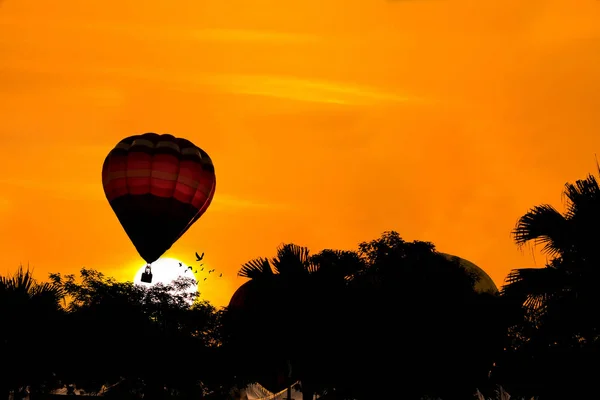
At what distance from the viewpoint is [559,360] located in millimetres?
18141

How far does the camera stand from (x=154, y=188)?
54781mm

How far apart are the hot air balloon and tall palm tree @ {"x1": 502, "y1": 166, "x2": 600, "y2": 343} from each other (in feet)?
128

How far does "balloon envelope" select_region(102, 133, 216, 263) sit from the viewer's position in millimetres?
54844

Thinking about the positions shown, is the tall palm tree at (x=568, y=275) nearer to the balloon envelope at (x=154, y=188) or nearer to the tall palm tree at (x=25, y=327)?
the tall palm tree at (x=25, y=327)

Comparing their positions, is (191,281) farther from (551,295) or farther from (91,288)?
(551,295)

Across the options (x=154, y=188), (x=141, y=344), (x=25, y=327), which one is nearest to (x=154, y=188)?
(x=154, y=188)

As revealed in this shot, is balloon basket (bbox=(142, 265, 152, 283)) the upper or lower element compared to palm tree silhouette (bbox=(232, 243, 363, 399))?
upper

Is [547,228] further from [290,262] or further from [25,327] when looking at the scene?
[25,327]

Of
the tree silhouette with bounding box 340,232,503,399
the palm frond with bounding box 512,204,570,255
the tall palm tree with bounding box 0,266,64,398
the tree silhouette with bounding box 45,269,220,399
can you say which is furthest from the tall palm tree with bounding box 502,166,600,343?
the tree silhouette with bounding box 45,269,220,399

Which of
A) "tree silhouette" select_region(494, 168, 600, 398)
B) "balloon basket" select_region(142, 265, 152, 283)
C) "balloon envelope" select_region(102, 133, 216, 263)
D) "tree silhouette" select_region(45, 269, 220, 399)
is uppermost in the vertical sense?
"balloon envelope" select_region(102, 133, 216, 263)

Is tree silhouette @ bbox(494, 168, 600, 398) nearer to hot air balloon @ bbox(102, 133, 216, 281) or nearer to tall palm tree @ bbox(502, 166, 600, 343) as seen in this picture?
tall palm tree @ bbox(502, 166, 600, 343)

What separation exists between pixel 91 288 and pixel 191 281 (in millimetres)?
6922

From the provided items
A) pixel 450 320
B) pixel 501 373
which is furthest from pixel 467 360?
pixel 501 373

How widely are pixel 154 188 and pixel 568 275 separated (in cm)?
3990
